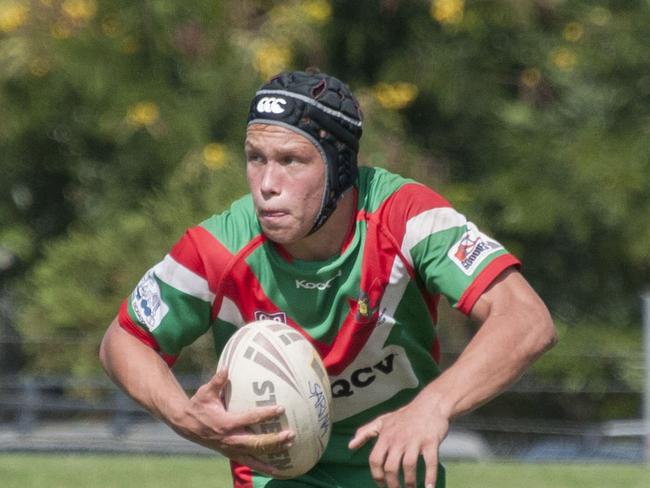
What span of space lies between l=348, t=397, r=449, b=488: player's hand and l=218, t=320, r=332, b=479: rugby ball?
1.62 ft

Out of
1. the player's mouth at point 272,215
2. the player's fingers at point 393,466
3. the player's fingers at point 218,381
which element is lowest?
the player's fingers at point 393,466

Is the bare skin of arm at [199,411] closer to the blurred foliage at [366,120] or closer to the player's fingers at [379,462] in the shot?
the player's fingers at [379,462]

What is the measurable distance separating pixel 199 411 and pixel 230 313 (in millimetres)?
553

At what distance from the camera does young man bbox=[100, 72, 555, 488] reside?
171 inches

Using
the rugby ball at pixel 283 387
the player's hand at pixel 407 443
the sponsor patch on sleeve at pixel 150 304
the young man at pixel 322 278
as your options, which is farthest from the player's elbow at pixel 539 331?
the sponsor patch on sleeve at pixel 150 304

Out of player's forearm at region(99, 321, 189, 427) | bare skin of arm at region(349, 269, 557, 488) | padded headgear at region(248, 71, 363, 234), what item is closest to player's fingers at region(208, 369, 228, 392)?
player's forearm at region(99, 321, 189, 427)

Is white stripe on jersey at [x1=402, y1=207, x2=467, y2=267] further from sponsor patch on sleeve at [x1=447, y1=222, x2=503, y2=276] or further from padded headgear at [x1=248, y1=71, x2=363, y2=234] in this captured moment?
padded headgear at [x1=248, y1=71, x2=363, y2=234]

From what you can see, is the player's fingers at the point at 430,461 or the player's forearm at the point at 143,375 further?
the player's forearm at the point at 143,375

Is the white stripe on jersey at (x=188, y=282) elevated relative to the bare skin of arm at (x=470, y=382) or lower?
elevated

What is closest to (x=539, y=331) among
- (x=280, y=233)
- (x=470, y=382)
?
(x=470, y=382)

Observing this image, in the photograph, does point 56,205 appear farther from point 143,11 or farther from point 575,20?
point 575,20

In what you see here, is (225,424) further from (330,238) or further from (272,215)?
(330,238)

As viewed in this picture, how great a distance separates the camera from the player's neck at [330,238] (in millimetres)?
4613

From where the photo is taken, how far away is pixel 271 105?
4.50 metres
